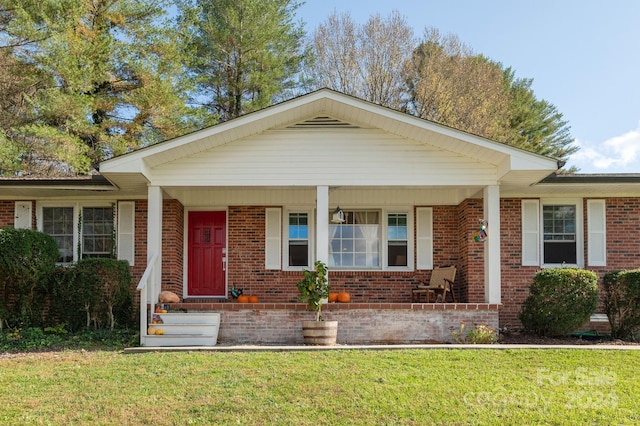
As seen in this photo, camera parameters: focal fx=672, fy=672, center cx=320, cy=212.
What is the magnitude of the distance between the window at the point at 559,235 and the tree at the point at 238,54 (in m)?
13.6

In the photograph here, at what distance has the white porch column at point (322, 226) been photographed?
1170 centimetres

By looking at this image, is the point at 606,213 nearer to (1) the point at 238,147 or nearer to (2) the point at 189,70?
(1) the point at 238,147

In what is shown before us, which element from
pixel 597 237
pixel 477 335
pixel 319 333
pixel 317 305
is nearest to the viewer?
pixel 319 333

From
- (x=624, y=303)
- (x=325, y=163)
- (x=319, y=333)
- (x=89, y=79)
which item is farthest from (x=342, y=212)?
(x=89, y=79)

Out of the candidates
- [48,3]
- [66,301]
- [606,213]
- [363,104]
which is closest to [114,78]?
[48,3]

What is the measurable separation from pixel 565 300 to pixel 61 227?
9.89 m

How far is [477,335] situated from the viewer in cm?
1080

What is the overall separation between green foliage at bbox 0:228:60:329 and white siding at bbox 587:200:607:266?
1038 cm

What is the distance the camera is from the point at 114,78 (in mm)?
21734

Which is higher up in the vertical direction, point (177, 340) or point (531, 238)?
point (531, 238)

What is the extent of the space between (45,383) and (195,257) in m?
6.67

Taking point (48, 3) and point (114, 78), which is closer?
point (48, 3)

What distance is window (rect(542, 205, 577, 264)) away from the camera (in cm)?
1366

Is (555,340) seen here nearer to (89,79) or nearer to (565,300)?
(565,300)
